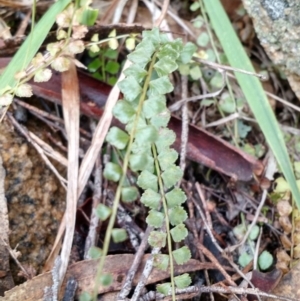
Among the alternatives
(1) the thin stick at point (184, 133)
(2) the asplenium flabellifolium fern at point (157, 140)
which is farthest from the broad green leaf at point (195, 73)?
(2) the asplenium flabellifolium fern at point (157, 140)

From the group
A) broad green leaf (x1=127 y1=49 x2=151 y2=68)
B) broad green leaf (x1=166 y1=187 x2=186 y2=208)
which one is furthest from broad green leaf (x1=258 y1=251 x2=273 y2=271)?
broad green leaf (x1=127 y1=49 x2=151 y2=68)

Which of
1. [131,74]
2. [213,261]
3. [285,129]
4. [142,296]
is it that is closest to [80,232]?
[142,296]

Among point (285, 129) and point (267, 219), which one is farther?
point (285, 129)

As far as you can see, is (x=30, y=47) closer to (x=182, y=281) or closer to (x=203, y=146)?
(x=203, y=146)

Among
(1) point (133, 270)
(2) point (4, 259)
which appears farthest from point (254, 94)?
(2) point (4, 259)

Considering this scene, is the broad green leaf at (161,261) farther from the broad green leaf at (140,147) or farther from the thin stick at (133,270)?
the broad green leaf at (140,147)

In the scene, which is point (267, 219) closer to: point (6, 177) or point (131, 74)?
point (131, 74)
